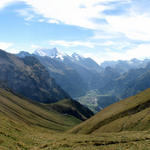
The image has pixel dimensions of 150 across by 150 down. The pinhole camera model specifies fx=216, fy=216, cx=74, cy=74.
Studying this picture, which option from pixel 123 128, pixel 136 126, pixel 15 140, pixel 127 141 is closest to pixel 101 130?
pixel 123 128

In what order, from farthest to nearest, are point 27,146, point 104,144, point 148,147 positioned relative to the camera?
point 104,144, point 27,146, point 148,147

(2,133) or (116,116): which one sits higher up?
(2,133)

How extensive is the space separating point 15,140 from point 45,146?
6206mm

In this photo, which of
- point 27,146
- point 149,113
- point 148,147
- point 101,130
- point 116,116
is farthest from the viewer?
point 116,116

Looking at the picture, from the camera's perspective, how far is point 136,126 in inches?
2958

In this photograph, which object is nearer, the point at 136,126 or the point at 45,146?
the point at 45,146

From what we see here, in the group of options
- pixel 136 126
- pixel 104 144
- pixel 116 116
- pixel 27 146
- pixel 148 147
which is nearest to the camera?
pixel 148 147

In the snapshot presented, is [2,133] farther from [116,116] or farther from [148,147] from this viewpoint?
[116,116]

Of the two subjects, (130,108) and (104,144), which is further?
(130,108)

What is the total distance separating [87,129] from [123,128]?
25124 millimetres

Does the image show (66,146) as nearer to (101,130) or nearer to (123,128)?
(123,128)

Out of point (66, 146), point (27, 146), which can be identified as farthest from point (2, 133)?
point (66, 146)

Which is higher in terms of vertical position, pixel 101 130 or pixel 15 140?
pixel 15 140

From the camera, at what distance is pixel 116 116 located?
328ft
